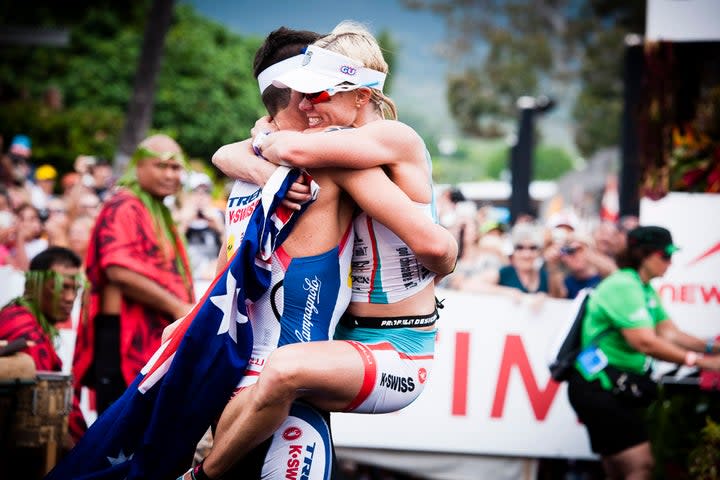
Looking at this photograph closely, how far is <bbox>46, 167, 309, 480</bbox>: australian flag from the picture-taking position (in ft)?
12.6

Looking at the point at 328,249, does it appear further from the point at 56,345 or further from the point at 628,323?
the point at 628,323

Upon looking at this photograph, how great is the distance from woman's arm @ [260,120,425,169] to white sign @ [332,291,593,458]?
431 centimetres

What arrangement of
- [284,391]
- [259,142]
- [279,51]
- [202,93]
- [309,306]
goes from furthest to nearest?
[202,93], [279,51], [259,142], [309,306], [284,391]

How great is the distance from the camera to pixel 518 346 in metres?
8.12

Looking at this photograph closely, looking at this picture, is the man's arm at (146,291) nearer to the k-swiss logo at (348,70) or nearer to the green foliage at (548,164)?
the k-swiss logo at (348,70)

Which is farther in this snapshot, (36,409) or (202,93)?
(202,93)

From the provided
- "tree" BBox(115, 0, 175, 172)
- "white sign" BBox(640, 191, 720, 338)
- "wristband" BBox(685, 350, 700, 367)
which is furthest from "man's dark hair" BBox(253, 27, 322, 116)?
"tree" BBox(115, 0, 175, 172)

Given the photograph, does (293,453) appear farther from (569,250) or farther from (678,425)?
(569,250)

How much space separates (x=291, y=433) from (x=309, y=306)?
0.45 m

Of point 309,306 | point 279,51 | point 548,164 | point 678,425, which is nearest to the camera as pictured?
point 309,306

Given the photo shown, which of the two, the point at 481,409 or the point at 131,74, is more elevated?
the point at 481,409

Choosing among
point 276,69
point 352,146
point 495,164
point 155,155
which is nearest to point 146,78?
point 155,155

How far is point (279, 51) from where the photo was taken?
4285 mm

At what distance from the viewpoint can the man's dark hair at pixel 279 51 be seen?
14.0 ft
